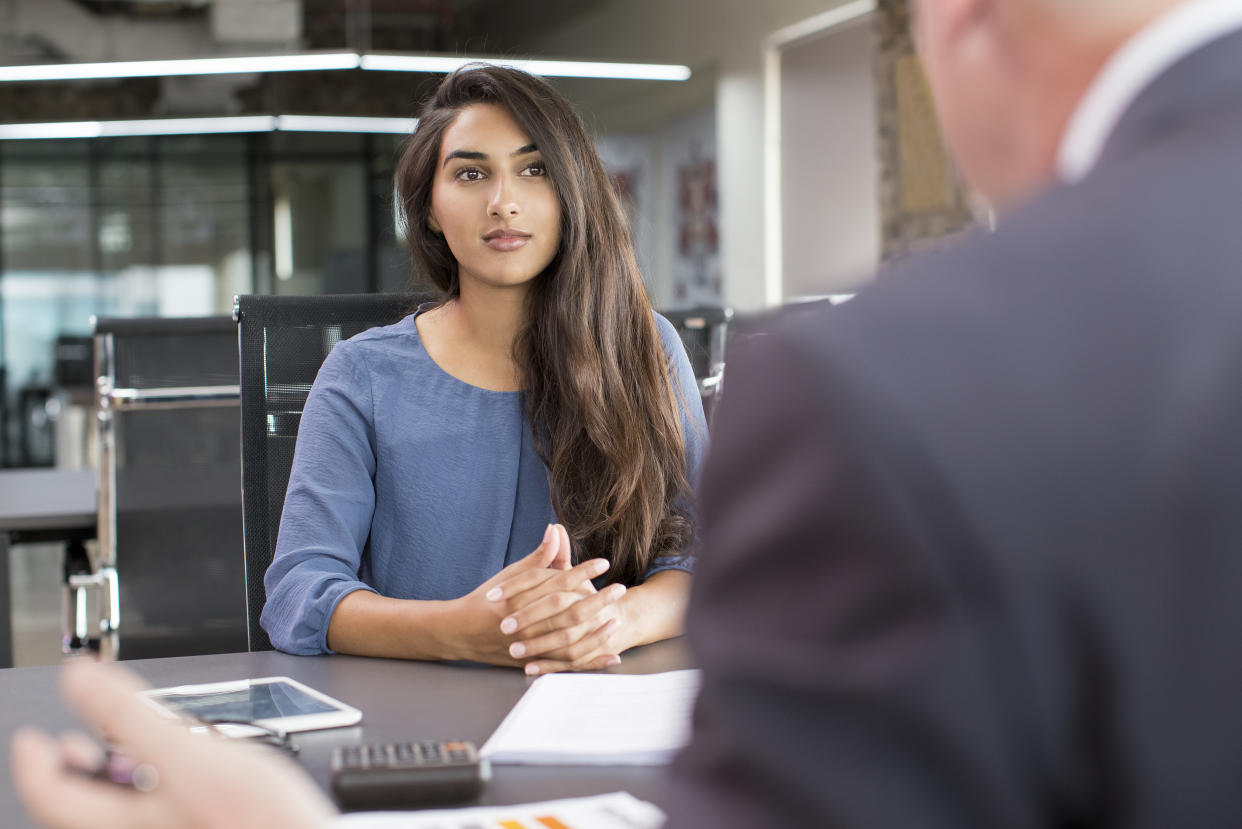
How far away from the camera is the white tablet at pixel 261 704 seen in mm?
957

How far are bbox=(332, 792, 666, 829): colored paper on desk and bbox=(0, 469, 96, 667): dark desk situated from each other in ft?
6.46

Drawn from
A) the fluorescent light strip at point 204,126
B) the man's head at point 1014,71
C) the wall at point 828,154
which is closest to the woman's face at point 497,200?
the man's head at point 1014,71

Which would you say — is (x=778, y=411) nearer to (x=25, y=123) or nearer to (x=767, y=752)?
(x=767, y=752)

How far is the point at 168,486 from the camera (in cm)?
273

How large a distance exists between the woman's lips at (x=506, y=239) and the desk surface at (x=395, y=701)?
0.57 meters

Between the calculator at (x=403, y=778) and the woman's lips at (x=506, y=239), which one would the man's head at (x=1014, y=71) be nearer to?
the calculator at (x=403, y=778)

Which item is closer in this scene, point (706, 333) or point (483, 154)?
point (483, 154)

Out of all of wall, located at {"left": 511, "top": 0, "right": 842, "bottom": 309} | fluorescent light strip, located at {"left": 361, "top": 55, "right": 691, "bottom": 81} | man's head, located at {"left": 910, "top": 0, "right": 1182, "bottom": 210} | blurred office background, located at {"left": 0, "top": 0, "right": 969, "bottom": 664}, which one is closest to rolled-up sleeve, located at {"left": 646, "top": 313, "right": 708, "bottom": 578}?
man's head, located at {"left": 910, "top": 0, "right": 1182, "bottom": 210}

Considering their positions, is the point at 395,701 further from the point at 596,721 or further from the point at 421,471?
the point at 421,471

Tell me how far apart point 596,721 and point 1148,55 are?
2.37ft

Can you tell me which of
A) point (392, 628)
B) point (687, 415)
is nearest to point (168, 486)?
point (687, 415)

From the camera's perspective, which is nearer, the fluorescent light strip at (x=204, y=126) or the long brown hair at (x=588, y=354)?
the long brown hair at (x=588, y=354)

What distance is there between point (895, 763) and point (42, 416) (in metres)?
10.1

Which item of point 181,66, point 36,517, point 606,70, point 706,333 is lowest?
point 36,517
